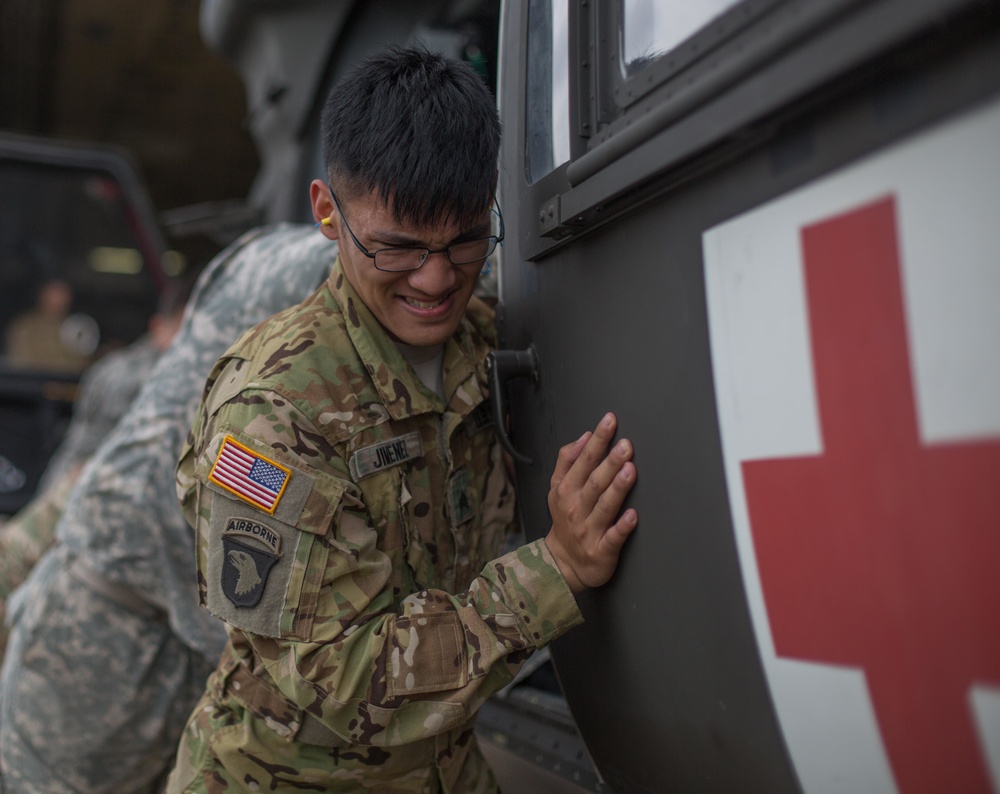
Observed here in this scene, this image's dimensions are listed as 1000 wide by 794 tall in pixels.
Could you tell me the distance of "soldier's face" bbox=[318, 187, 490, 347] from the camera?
108 centimetres

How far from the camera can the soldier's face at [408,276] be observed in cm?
108

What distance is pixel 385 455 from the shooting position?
3.79ft

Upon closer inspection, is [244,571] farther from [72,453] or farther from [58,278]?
[58,278]

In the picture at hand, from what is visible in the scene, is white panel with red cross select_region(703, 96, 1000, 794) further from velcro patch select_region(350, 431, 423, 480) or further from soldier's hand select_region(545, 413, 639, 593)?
velcro patch select_region(350, 431, 423, 480)

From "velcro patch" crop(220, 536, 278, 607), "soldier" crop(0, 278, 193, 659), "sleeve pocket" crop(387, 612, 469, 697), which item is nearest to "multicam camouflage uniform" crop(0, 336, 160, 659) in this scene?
"soldier" crop(0, 278, 193, 659)

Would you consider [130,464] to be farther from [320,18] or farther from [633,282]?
[320,18]

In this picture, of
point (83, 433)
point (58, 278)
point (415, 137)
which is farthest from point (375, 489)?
point (58, 278)

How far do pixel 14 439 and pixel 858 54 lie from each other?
446cm

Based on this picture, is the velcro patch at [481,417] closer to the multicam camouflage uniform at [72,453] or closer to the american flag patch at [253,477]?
the american flag patch at [253,477]

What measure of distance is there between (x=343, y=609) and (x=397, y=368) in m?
0.28

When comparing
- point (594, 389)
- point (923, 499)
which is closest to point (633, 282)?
point (594, 389)

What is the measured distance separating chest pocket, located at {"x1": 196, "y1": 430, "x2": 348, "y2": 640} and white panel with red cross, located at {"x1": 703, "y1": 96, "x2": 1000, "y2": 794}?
1.43 feet

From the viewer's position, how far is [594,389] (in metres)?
1.10

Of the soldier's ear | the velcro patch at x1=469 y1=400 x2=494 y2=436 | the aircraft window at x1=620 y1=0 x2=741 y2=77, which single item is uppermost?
the aircraft window at x1=620 y1=0 x2=741 y2=77
